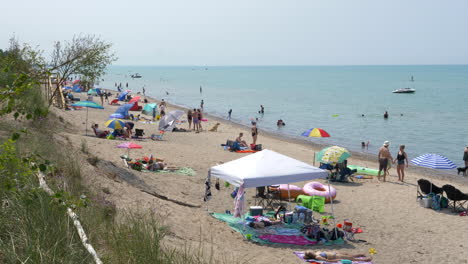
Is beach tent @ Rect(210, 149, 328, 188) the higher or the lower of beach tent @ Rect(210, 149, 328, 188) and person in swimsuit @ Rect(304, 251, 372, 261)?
the higher

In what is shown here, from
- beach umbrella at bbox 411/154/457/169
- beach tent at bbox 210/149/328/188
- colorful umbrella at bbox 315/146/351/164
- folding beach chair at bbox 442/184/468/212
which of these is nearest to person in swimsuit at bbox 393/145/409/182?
beach umbrella at bbox 411/154/457/169

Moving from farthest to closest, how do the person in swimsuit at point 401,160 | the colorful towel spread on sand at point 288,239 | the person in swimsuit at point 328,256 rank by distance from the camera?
the person in swimsuit at point 401,160 → the colorful towel spread on sand at point 288,239 → the person in swimsuit at point 328,256

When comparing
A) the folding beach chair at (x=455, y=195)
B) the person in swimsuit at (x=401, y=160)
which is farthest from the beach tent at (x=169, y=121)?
the folding beach chair at (x=455, y=195)

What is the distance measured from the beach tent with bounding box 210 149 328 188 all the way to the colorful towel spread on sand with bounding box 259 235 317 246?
117 centimetres

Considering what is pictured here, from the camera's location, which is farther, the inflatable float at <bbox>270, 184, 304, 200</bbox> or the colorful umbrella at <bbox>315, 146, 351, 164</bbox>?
the colorful umbrella at <bbox>315, 146, 351, 164</bbox>

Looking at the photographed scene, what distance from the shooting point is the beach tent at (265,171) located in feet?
33.4

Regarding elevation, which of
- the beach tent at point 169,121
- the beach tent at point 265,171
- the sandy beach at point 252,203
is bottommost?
the sandy beach at point 252,203

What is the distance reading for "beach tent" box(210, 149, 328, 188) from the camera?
33.4ft

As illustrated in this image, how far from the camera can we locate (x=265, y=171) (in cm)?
1041

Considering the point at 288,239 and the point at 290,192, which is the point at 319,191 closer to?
the point at 290,192

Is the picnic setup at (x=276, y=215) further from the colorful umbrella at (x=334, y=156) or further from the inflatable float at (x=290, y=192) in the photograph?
the colorful umbrella at (x=334, y=156)

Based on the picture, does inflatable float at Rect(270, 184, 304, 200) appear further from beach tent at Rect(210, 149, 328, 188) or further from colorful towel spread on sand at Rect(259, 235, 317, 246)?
colorful towel spread on sand at Rect(259, 235, 317, 246)

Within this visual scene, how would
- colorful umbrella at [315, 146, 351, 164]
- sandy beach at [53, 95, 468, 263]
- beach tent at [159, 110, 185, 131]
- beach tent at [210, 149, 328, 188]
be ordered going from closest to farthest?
1. sandy beach at [53, 95, 468, 263]
2. beach tent at [210, 149, 328, 188]
3. colorful umbrella at [315, 146, 351, 164]
4. beach tent at [159, 110, 185, 131]

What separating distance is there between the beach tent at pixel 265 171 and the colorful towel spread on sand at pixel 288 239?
1.17 m
